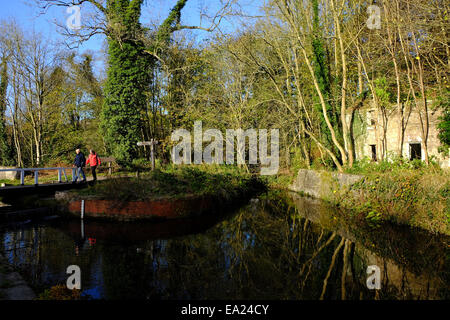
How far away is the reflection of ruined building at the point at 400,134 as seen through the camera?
1335 centimetres

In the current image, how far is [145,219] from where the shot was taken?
32.6 feet

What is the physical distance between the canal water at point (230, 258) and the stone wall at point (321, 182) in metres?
2.91

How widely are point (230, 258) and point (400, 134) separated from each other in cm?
1165

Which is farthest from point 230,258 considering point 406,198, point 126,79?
point 126,79

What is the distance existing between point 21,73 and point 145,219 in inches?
808

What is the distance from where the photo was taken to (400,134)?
46.0ft

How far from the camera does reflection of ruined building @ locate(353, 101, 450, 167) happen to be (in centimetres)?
1335

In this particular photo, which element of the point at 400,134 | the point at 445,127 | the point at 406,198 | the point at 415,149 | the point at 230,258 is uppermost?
the point at 445,127

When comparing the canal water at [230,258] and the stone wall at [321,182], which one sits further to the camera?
the stone wall at [321,182]

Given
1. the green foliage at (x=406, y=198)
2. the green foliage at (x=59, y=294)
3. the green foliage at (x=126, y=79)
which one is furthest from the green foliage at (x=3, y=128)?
the green foliage at (x=406, y=198)

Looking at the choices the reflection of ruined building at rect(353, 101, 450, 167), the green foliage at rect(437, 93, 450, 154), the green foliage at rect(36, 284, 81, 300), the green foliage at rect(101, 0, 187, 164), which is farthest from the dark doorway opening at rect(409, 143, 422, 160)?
the green foliage at rect(101, 0, 187, 164)

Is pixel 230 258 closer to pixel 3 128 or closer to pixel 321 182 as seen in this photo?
pixel 321 182

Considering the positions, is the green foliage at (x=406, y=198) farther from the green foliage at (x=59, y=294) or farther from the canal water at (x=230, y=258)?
the green foliage at (x=59, y=294)
